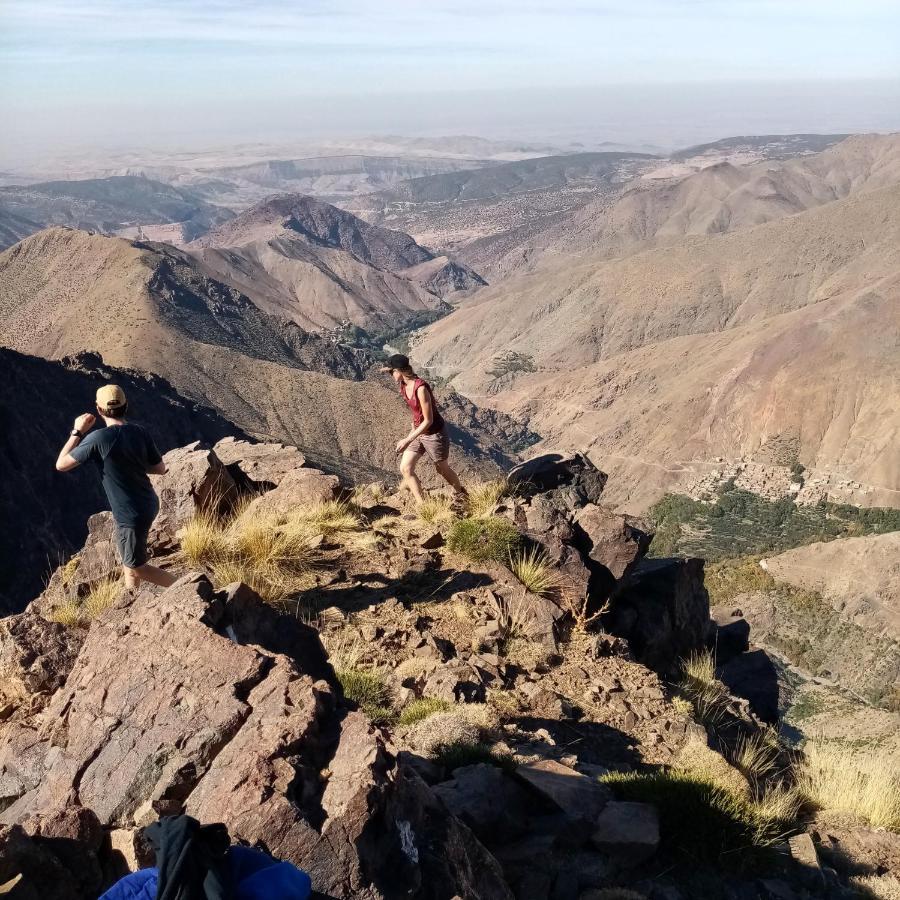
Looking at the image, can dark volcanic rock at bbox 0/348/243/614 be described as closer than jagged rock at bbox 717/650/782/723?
No

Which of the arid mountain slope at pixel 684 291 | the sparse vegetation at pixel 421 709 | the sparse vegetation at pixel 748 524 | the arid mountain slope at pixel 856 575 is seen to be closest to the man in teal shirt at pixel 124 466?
the sparse vegetation at pixel 421 709

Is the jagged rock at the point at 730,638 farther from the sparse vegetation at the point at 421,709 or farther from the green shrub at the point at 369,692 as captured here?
the green shrub at the point at 369,692

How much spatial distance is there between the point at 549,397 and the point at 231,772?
319 feet

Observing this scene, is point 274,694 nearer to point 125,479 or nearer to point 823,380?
point 125,479

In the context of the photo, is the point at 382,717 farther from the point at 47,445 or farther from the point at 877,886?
the point at 47,445

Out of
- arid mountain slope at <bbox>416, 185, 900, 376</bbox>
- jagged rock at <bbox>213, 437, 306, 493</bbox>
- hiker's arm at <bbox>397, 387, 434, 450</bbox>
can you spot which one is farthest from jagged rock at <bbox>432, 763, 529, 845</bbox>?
arid mountain slope at <bbox>416, 185, 900, 376</bbox>

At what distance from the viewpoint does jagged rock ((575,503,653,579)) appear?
983cm

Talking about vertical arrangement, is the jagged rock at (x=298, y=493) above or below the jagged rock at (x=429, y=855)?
below

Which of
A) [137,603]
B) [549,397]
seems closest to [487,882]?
[137,603]

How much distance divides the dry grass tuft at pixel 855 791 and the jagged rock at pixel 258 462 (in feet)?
22.7

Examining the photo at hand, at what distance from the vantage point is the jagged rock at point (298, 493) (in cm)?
952

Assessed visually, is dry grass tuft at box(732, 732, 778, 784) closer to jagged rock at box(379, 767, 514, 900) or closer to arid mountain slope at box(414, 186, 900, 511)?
jagged rock at box(379, 767, 514, 900)

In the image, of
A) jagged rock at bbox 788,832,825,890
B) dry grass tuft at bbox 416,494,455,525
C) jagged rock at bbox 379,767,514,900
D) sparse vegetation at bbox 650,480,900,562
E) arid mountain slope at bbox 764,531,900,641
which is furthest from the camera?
sparse vegetation at bbox 650,480,900,562

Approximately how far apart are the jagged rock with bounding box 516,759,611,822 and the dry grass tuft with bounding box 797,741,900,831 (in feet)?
7.42
